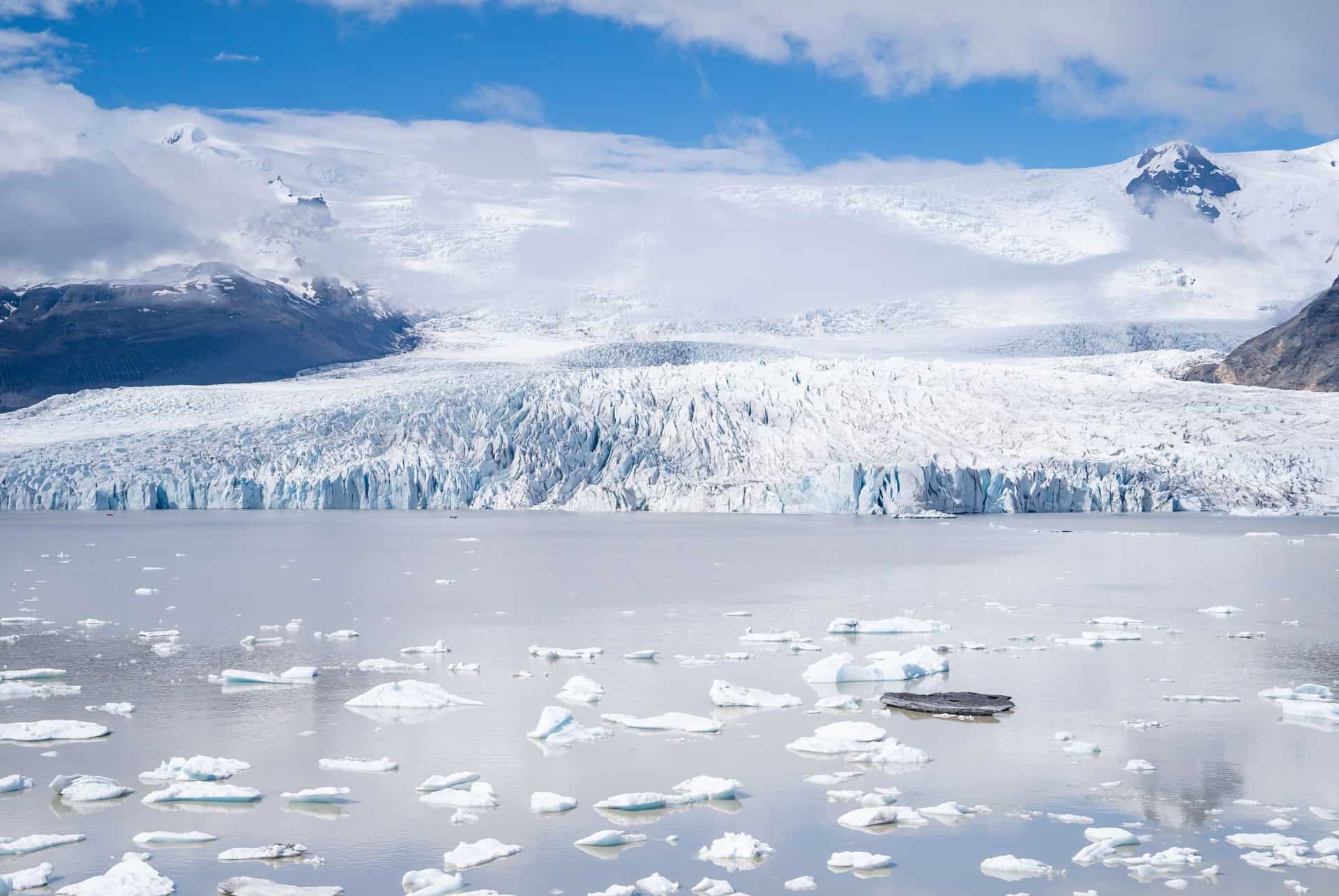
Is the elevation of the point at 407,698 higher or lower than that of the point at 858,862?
higher

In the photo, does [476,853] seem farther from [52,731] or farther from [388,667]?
[388,667]

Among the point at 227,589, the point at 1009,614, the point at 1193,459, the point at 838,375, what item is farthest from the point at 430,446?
the point at 1009,614

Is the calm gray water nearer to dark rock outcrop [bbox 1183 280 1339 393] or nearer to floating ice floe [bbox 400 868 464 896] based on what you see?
floating ice floe [bbox 400 868 464 896]

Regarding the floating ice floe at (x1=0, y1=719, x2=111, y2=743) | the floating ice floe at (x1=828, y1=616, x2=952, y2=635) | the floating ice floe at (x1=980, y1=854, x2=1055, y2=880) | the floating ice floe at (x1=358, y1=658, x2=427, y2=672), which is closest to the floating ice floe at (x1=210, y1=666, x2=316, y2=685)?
the floating ice floe at (x1=358, y1=658, x2=427, y2=672)

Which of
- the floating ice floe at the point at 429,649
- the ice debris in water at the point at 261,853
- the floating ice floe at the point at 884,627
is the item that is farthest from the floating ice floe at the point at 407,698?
the floating ice floe at the point at 884,627

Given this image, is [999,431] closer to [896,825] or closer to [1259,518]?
[1259,518]

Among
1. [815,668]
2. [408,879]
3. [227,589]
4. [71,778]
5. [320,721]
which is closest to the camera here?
[408,879]

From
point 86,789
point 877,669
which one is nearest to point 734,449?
point 877,669
